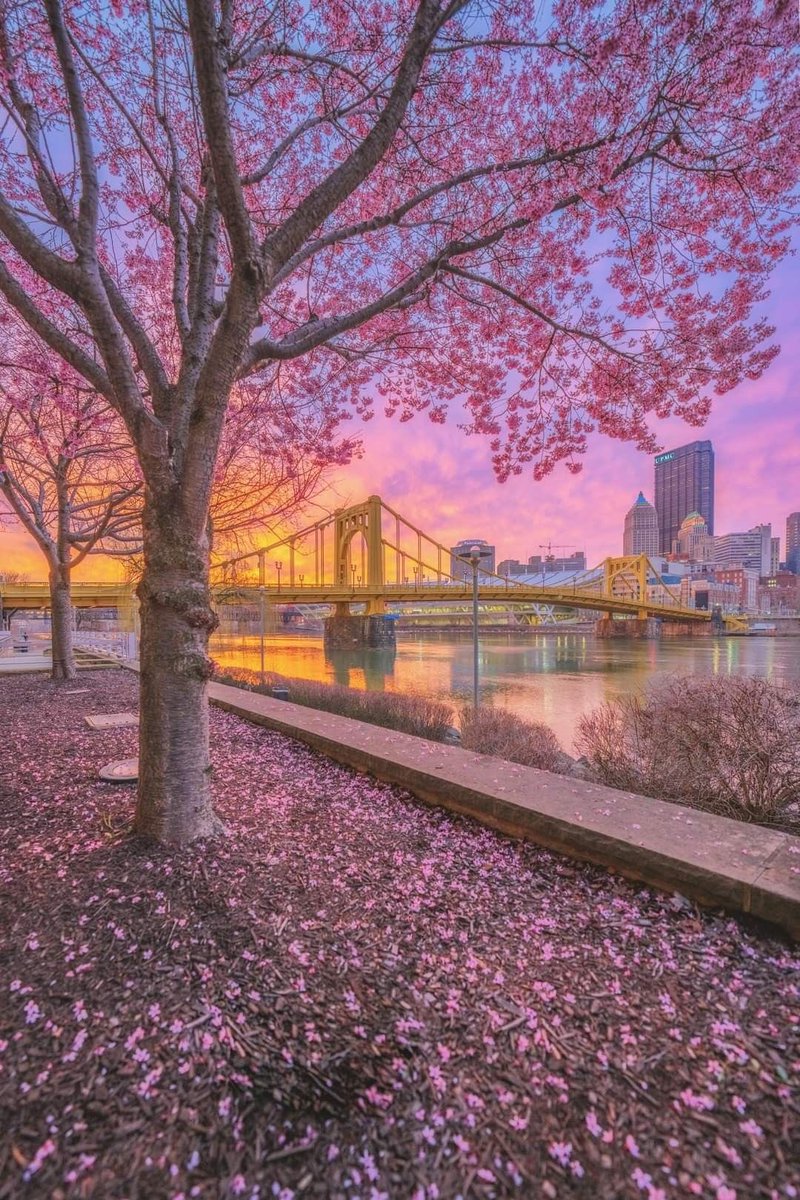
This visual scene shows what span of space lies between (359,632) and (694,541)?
146811 mm

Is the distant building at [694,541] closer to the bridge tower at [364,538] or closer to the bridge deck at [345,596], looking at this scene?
the bridge deck at [345,596]

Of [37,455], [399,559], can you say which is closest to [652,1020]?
[37,455]

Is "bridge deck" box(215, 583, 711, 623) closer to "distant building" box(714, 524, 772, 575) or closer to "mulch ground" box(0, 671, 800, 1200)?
"mulch ground" box(0, 671, 800, 1200)

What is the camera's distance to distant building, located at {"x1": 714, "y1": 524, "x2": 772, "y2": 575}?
468 ft

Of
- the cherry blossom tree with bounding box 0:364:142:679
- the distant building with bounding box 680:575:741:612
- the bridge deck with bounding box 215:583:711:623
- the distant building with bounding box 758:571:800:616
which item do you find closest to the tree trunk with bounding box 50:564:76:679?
the cherry blossom tree with bounding box 0:364:142:679

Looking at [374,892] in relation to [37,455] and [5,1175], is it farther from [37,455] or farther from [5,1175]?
[37,455]

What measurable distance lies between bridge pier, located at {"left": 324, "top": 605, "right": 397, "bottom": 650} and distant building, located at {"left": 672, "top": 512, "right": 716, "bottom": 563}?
456 feet

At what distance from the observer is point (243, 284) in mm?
2490

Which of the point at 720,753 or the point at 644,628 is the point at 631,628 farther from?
the point at 720,753

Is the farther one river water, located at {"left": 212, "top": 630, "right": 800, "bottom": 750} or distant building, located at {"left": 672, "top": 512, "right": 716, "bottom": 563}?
distant building, located at {"left": 672, "top": 512, "right": 716, "bottom": 563}

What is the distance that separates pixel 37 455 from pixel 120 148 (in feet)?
19.6

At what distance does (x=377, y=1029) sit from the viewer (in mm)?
1570

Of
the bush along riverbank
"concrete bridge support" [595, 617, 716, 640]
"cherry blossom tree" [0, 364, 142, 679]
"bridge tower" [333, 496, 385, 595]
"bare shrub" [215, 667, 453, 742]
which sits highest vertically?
"bridge tower" [333, 496, 385, 595]

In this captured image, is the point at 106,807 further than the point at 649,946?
Yes
